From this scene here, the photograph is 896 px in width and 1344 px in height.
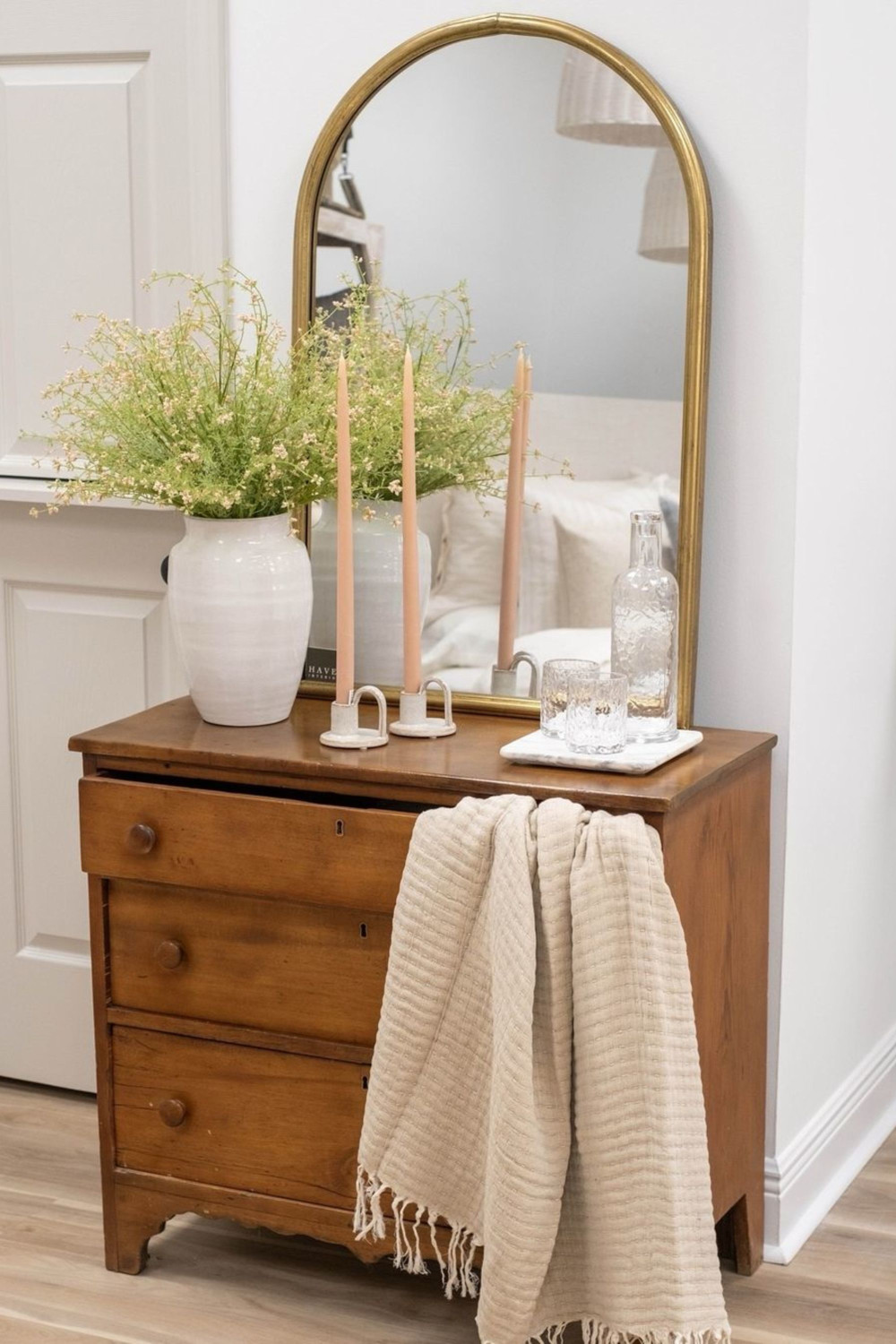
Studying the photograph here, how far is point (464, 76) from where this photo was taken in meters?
2.25

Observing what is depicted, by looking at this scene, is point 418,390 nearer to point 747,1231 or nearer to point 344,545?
point 344,545

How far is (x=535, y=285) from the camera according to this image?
223 cm

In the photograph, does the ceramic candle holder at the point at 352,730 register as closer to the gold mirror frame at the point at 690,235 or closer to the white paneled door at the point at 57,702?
the gold mirror frame at the point at 690,235

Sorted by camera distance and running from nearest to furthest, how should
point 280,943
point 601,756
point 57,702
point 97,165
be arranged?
point 601,756 < point 280,943 < point 97,165 < point 57,702

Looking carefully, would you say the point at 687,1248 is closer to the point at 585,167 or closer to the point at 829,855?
the point at 829,855

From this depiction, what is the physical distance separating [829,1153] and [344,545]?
1.14 metres

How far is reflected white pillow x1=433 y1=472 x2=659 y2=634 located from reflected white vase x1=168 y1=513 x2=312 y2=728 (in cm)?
23

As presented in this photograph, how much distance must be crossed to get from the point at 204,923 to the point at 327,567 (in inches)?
21.5

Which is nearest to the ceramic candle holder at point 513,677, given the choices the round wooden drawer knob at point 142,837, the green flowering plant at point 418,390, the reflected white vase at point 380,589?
the reflected white vase at point 380,589

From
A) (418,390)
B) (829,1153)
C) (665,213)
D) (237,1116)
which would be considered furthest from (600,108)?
(829,1153)

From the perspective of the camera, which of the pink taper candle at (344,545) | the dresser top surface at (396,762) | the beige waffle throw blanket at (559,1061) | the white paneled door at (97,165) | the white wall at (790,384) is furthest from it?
the white paneled door at (97,165)

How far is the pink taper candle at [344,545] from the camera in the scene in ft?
6.61

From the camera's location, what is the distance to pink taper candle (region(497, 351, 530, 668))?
7.25 feet

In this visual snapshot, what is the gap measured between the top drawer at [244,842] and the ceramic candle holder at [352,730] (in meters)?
0.09
